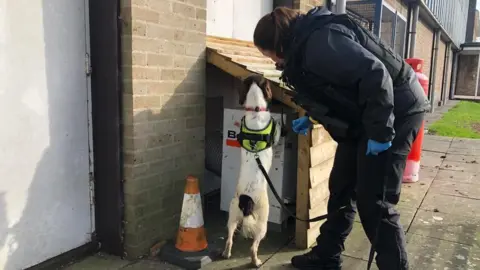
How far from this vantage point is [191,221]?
11.5 feet

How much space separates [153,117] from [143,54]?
52 centimetres

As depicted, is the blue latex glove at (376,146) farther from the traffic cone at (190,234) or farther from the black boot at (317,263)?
the traffic cone at (190,234)

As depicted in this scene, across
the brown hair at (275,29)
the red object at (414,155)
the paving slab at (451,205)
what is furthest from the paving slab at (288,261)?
the red object at (414,155)

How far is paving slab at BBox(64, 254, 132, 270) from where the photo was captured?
3.33 meters

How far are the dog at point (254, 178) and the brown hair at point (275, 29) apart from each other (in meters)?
0.67

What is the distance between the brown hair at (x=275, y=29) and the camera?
8.97ft

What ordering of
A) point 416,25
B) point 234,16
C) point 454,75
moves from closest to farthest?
point 234,16, point 416,25, point 454,75

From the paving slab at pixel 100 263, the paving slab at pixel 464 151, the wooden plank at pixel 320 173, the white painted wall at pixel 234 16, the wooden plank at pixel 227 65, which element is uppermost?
the white painted wall at pixel 234 16

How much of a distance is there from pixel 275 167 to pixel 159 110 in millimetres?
1190

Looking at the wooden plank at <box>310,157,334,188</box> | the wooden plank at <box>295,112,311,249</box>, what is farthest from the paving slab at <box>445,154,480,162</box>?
the wooden plank at <box>295,112,311,249</box>

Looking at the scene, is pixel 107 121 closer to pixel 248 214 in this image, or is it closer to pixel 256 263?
pixel 248 214

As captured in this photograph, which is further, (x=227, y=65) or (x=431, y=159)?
(x=431, y=159)

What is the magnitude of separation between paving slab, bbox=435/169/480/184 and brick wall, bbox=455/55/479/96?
1064 inches

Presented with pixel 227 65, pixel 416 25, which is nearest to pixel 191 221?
pixel 227 65
